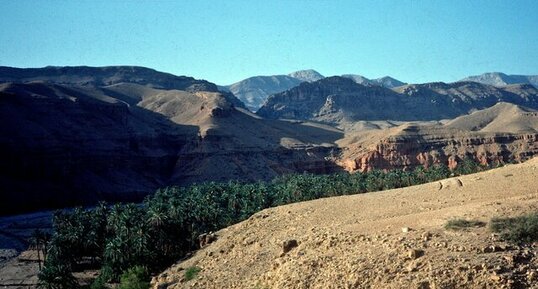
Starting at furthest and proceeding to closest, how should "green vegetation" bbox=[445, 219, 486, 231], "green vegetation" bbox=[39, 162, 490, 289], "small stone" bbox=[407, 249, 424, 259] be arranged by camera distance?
"green vegetation" bbox=[39, 162, 490, 289], "green vegetation" bbox=[445, 219, 486, 231], "small stone" bbox=[407, 249, 424, 259]

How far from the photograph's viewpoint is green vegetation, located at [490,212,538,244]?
1842cm

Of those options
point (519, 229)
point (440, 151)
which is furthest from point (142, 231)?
point (440, 151)

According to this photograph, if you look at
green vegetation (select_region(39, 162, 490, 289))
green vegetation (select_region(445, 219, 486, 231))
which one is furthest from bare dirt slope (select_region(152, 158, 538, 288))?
green vegetation (select_region(39, 162, 490, 289))

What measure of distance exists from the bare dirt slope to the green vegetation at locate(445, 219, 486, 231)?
0.45 meters

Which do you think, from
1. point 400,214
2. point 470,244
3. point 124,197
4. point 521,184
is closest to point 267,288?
point 470,244

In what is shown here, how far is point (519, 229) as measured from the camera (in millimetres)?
18672

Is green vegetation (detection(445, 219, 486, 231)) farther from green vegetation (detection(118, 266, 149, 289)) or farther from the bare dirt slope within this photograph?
green vegetation (detection(118, 266, 149, 289))

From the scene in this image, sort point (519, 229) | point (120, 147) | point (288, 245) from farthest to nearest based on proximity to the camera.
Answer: point (120, 147), point (288, 245), point (519, 229)

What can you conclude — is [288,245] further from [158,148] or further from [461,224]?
[158,148]

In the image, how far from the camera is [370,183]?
6862 centimetres

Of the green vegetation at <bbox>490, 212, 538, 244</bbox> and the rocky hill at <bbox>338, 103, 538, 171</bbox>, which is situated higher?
the green vegetation at <bbox>490, 212, 538, 244</bbox>

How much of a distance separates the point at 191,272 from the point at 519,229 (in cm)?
1681

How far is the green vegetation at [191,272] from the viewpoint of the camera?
28.2 meters

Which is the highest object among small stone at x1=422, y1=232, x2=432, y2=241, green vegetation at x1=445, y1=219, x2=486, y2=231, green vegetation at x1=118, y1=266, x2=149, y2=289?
green vegetation at x1=445, y1=219, x2=486, y2=231
